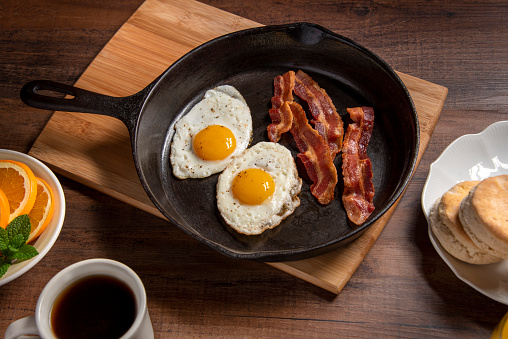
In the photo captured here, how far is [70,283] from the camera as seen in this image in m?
2.26

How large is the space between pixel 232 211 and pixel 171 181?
430 mm

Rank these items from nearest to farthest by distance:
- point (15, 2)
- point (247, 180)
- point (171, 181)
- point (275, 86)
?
point (247, 180) < point (171, 181) < point (275, 86) < point (15, 2)

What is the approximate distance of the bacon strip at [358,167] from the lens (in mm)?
2582

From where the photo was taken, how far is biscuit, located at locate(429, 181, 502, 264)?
2400mm

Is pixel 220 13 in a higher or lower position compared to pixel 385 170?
higher

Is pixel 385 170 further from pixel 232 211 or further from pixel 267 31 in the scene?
pixel 267 31

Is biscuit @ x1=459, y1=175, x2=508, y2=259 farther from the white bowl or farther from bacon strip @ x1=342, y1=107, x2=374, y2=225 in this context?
the white bowl

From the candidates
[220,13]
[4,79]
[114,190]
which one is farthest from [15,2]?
[114,190]

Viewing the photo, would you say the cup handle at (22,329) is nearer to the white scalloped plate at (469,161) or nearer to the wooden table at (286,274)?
the wooden table at (286,274)

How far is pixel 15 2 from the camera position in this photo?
3553 millimetres

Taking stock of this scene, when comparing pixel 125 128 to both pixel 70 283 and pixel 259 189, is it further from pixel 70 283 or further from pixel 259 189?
pixel 70 283

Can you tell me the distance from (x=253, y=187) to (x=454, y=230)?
103 cm

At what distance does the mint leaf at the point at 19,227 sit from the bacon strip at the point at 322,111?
1.59 m

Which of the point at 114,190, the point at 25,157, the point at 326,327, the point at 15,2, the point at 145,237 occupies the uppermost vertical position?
the point at 15,2
